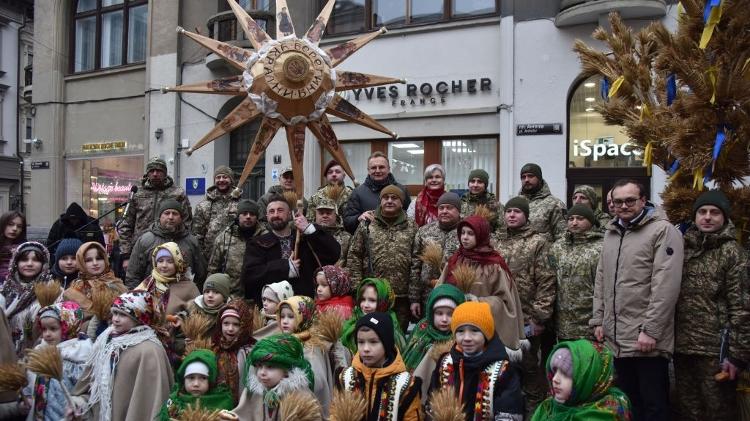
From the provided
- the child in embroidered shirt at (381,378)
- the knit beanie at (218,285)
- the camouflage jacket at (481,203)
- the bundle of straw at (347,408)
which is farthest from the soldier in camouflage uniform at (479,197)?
the bundle of straw at (347,408)

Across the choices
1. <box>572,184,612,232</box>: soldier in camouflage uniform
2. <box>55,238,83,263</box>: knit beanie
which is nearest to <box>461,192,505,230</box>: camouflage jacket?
<box>572,184,612,232</box>: soldier in camouflage uniform

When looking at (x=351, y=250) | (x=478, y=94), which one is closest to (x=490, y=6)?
(x=478, y=94)

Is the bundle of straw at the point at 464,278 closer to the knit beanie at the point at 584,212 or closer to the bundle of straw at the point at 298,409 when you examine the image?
the knit beanie at the point at 584,212

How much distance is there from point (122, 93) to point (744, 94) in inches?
581

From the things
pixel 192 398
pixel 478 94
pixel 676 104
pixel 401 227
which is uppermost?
pixel 478 94

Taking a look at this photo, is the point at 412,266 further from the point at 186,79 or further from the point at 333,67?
the point at 186,79

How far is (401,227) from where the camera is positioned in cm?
541

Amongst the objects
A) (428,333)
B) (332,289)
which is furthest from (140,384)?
(428,333)

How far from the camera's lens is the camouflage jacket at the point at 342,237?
18.5 ft

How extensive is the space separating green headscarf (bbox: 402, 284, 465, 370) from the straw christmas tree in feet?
6.10

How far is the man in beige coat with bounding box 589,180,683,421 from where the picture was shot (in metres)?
3.95

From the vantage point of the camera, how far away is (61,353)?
3902mm

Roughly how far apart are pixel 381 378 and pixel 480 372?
0.54 m

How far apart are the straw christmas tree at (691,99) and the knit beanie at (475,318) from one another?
1.98m
